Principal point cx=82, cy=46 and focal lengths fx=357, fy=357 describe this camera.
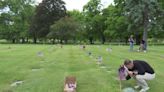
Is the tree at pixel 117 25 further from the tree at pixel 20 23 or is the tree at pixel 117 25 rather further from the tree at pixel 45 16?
the tree at pixel 20 23

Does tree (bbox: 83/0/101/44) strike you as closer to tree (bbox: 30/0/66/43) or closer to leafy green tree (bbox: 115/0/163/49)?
tree (bbox: 30/0/66/43)

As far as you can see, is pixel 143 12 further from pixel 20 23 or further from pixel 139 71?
pixel 20 23

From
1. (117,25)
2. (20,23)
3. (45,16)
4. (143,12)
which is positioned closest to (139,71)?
(143,12)

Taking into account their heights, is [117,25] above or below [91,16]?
below

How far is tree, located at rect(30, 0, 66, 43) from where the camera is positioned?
8468 cm

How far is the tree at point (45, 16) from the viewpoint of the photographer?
84.7m

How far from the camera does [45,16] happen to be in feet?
281

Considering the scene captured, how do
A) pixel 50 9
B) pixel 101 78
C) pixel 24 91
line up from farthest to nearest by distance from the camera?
pixel 50 9 < pixel 101 78 < pixel 24 91

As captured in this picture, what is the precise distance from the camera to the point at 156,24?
39.3m

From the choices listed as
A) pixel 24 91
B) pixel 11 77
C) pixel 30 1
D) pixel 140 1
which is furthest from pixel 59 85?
pixel 30 1

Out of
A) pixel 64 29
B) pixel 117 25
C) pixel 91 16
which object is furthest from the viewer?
pixel 91 16

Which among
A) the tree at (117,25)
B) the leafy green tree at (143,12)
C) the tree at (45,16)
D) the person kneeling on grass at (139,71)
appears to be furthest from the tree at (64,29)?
the person kneeling on grass at (139,71)

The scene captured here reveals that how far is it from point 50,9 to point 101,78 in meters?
74.8

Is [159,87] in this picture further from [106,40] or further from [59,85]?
[106,40]
